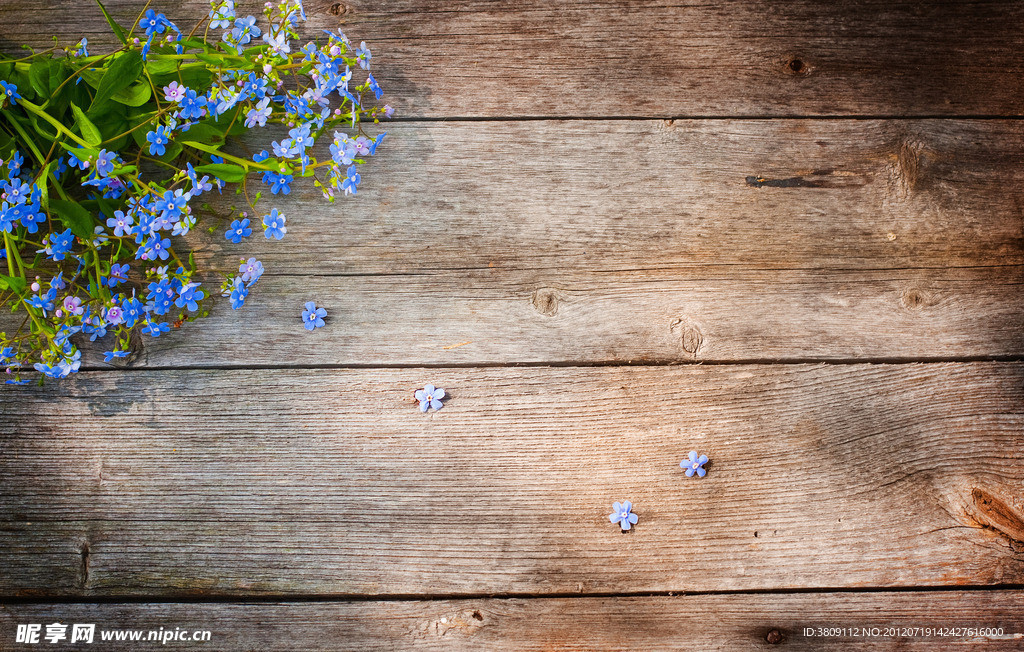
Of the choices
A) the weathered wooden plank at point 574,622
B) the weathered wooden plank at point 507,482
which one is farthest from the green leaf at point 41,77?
the weathered wooden plank at point 574,622

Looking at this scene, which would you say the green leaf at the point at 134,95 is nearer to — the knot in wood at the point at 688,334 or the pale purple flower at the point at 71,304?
the pale purple flower at the point at 71,304

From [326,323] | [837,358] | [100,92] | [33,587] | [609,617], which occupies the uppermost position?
[100,92]

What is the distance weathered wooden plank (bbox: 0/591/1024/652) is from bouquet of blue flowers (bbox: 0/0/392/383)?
0.46 m

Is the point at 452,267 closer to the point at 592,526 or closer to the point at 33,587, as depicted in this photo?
the point at 592,526

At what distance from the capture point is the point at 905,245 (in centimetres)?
119

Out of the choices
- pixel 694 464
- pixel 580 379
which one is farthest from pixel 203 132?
pixel 694 464

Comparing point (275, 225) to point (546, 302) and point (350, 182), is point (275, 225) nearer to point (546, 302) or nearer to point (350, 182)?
point (350, 182)

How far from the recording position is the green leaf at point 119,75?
3.05 feet

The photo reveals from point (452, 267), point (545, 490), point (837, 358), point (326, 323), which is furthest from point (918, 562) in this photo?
point (326, 323)

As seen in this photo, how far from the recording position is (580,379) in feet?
3.80

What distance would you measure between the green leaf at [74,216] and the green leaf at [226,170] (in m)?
0.18

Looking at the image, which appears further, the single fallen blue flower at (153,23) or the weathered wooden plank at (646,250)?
the weathered wooden plank at (646,250)

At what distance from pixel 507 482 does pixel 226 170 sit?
2.29 ft

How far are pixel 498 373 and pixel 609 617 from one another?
1.52ft
